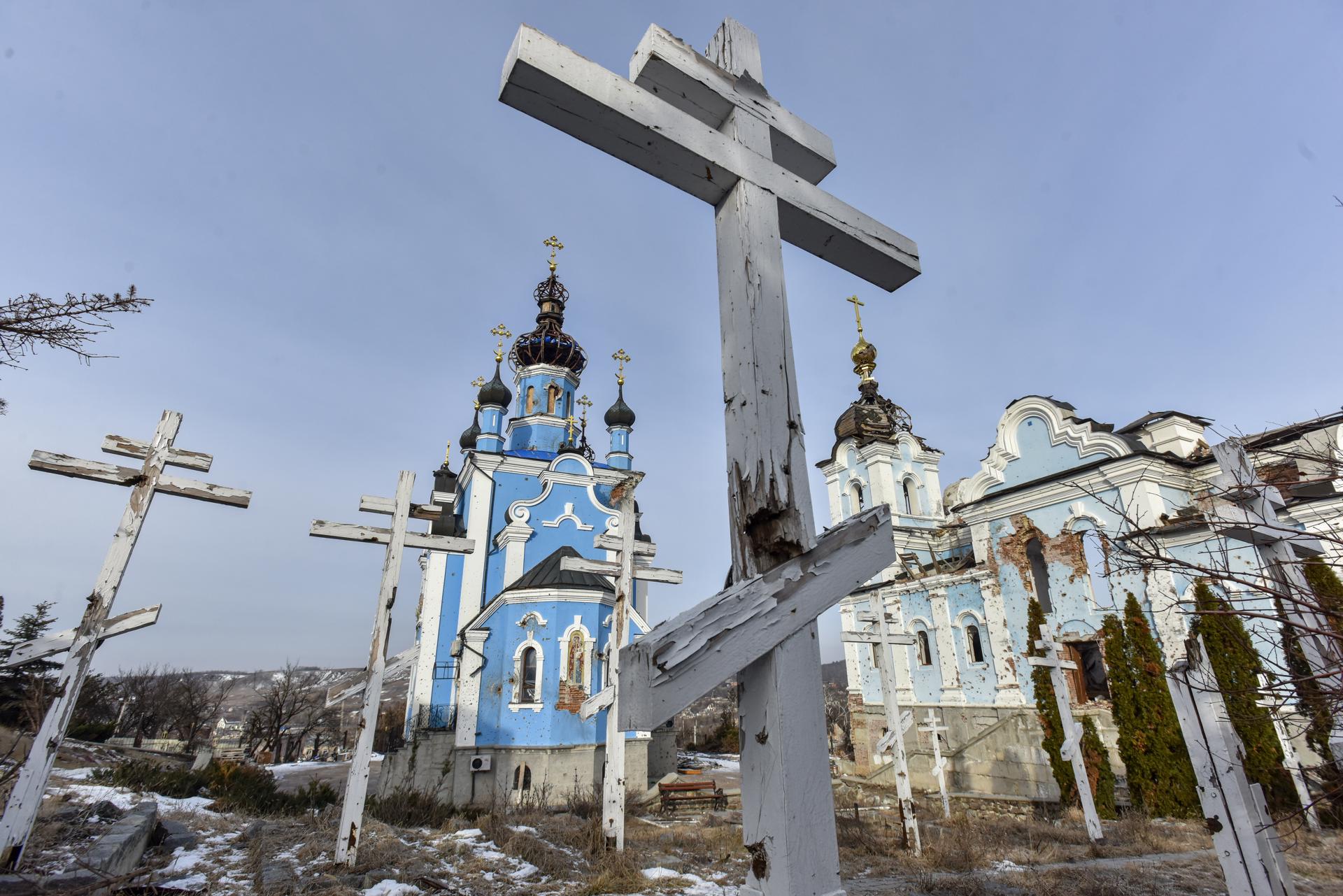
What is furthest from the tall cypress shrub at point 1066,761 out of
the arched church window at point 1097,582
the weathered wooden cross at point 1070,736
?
the arched church window at point 1097,582

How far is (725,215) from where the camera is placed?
6.32 ft

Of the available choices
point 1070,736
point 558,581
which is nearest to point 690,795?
point 558,581

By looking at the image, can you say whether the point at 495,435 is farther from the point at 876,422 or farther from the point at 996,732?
the point at 996,732

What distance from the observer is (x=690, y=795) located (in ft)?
45.2

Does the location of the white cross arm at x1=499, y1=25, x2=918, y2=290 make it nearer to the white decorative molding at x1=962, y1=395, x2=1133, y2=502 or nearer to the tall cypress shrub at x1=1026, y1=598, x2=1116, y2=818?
the tall cypress shrub at x1=1026, y1=598, x2=1116, y2=818

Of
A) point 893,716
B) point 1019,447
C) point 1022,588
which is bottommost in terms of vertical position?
point 893,716

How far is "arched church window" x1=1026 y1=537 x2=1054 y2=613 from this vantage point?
15979 millimetres

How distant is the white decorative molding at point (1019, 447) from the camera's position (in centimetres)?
1548

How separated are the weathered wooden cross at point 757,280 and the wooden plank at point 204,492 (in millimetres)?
6115

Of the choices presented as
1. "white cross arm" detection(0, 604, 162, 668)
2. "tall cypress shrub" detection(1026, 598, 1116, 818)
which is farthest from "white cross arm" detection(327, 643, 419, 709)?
"tall cypress shrub" detection(1026, 598, 1116, 818)

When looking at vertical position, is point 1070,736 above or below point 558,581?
below

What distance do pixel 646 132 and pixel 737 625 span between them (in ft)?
4.41

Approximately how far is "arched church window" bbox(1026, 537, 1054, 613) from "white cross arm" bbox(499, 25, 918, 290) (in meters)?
16.6

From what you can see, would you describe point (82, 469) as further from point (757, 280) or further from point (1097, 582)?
point (1097, 582)
